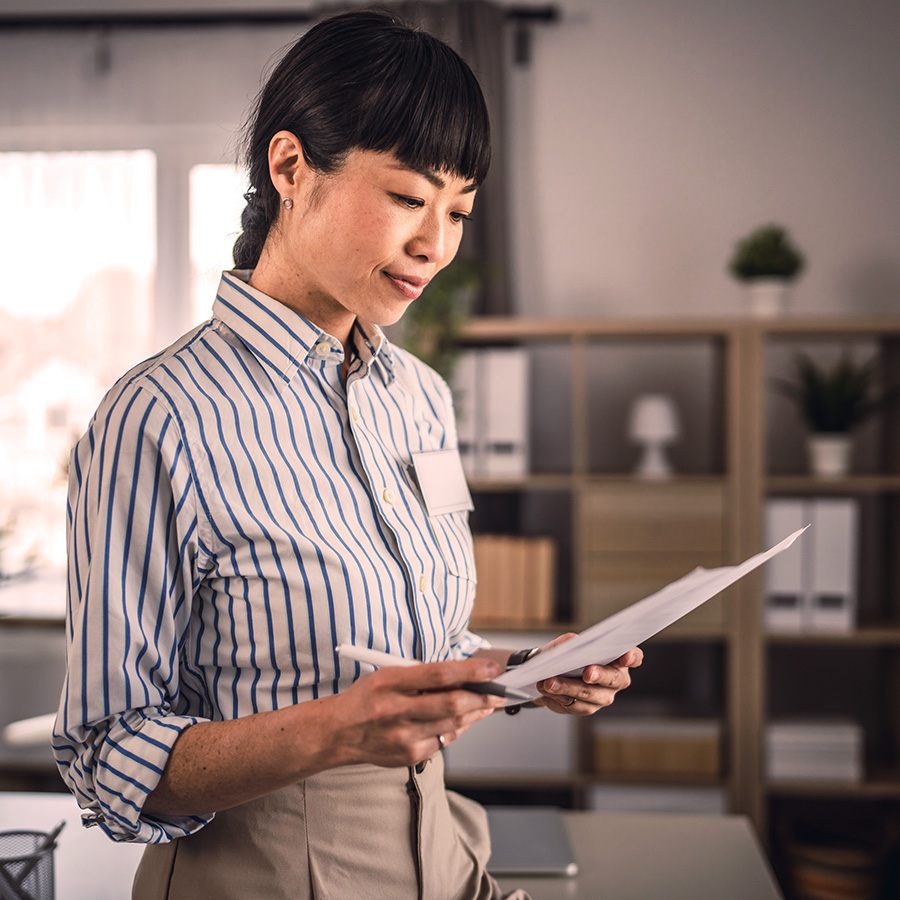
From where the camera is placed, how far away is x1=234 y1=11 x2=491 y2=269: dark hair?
877mm

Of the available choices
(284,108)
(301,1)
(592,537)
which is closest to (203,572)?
(284,108)

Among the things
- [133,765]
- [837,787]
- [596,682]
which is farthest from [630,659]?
[837,787]

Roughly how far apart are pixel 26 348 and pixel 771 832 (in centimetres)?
309

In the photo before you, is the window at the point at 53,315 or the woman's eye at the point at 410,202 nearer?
the woman's eye at the point at 410,202

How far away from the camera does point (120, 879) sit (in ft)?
4.13

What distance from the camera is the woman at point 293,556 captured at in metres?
0.78

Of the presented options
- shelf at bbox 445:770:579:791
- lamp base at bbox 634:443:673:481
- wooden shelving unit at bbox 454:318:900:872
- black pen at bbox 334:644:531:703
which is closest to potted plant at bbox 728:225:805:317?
wooden shelving unit at bbox 454:318:900:872

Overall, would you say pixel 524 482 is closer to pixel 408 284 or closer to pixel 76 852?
pixel 76 852

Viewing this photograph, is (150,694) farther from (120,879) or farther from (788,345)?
(788,345)

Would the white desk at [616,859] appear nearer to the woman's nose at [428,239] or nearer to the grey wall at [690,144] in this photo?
the woman's nose at [428,239]

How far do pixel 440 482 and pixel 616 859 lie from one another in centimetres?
73

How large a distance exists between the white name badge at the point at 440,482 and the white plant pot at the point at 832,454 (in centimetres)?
194

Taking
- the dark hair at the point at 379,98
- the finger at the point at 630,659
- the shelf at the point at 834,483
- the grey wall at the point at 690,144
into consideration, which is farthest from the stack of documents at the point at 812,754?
the dark hair at the point at 379,98

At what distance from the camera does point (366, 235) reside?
898 mm
